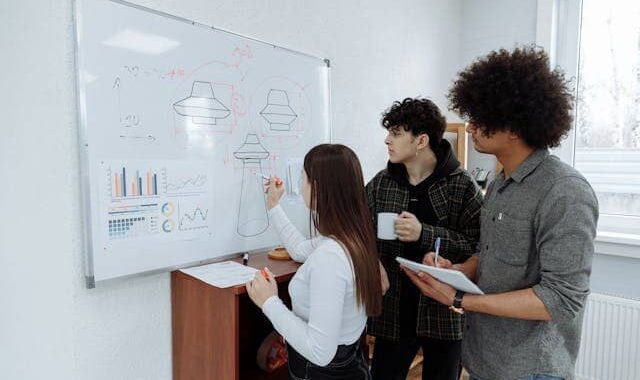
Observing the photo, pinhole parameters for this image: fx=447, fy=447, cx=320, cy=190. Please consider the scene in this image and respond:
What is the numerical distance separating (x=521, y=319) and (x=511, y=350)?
0.30ft

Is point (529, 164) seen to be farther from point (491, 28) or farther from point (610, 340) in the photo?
point (491, 28)

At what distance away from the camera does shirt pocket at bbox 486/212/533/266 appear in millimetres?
1114

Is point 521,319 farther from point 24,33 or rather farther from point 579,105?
point 579,105

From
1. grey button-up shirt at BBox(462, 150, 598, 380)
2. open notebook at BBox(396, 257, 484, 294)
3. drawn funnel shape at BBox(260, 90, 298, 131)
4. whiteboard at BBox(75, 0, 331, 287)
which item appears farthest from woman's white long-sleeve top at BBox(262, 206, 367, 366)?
drawn funnel shape at BBox(260, 90, 298, 131)

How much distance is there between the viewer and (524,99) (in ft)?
3.70

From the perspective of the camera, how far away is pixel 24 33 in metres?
1.38

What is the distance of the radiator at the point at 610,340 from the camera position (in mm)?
2473

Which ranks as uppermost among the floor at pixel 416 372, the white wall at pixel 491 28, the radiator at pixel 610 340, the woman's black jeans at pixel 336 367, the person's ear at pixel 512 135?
the white wall at pixel 491 28

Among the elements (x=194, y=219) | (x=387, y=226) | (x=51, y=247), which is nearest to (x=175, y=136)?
(x=194, y=219)

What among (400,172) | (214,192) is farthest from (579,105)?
(214,192)

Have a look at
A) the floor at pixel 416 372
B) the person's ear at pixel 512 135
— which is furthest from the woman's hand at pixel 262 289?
the floor at pixel 416 372

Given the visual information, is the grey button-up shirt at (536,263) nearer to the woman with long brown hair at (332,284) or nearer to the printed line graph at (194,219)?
the woman with long brown hair at (332,284)

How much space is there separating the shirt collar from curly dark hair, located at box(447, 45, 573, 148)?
20mm

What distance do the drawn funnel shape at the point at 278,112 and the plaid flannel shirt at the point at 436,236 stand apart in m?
0.57
